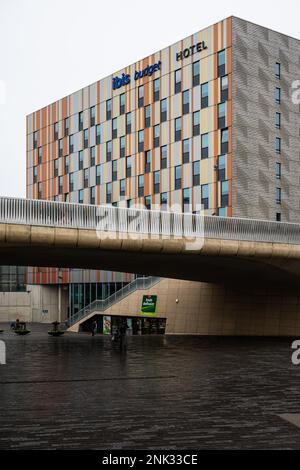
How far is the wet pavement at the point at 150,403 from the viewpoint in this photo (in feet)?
38.3

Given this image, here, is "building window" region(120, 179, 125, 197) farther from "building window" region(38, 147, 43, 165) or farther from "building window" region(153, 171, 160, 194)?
"building window" region(38, 147, 43, 165)

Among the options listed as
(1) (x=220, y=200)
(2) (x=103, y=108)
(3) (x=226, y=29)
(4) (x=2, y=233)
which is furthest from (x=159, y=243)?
(2) (x=103, y=108)

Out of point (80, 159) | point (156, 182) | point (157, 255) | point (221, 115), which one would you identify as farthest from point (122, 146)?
point (157, 255)

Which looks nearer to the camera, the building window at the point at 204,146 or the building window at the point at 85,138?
the building window at the point at 204,146

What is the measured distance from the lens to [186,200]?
60.5 m

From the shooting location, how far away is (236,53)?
55.0 meters

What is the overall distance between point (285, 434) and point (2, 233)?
58.0ft

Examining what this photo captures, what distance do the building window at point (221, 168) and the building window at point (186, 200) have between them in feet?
15.5

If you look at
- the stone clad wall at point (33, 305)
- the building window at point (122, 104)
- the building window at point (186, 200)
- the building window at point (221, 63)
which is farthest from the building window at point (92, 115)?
the stone clad wall at point (33, 305)

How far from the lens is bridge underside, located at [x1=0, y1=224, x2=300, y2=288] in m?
28.6

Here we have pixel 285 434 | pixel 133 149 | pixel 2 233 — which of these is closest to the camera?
pixel 285 434

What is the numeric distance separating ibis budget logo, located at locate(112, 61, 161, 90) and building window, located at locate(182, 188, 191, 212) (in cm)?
1281

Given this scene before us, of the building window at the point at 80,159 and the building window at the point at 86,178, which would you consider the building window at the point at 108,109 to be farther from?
the building window at the point at 86,178

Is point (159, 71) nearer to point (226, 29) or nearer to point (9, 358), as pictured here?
point (226, 29)
